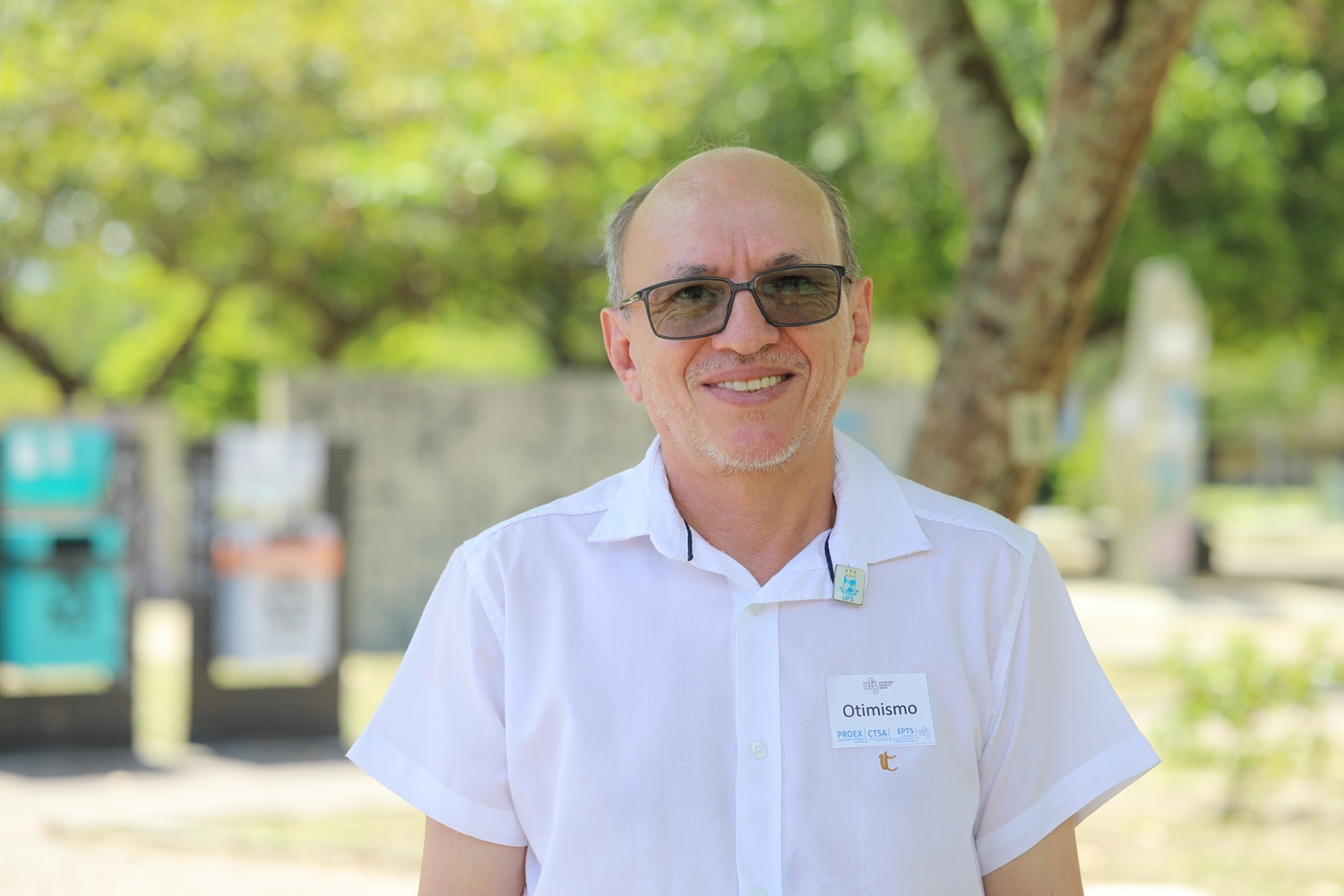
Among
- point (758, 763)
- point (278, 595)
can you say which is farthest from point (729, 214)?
point (278, 595)

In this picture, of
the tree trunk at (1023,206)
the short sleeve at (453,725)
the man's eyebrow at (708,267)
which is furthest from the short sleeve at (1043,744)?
the tree trunk at (1023,206)

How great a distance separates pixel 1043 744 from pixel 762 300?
0.74 m

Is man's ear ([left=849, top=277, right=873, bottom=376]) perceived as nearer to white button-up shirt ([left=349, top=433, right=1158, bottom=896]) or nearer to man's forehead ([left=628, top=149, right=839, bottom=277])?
man's forehead ([left=628, top=149, right=839, bottom=277])

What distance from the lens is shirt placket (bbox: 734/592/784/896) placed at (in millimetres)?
1915

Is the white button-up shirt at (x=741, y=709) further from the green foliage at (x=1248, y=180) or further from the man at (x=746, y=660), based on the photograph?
the green foliage at (x=1248, y=180)

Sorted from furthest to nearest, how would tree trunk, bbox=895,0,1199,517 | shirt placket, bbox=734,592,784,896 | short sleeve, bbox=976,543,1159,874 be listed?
tree trunk, bbox=895,0,1199,517 → short sleeve, bbox=976,543,1159,874 → shirt placket, bbox=734,592,784,896

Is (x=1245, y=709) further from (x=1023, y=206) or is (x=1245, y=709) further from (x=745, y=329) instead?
(x=745, y=329)

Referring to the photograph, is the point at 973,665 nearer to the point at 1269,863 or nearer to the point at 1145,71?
the point at 1145,71

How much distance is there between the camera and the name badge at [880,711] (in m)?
1.95

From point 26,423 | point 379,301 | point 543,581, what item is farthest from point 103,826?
point 379,301

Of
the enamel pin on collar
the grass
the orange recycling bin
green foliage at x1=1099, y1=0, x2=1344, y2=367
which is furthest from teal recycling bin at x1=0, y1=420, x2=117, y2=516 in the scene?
green foliage at x1=1099, y1=0, x2=1344, y2=367

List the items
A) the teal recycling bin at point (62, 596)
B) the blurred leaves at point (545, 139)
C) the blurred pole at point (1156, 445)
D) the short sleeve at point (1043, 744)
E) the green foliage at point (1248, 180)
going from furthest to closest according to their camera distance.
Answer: the blurred pole at point (1156, 445)
the green foliage at point (1248, 180)
the blurred leaves at point (545, 139)
the teal recycling bin at point (62, 596)
the short sleeve at point (1043, 744)

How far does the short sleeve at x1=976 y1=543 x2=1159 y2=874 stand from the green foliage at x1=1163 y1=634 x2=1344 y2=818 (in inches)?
190

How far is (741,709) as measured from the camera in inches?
77.4
